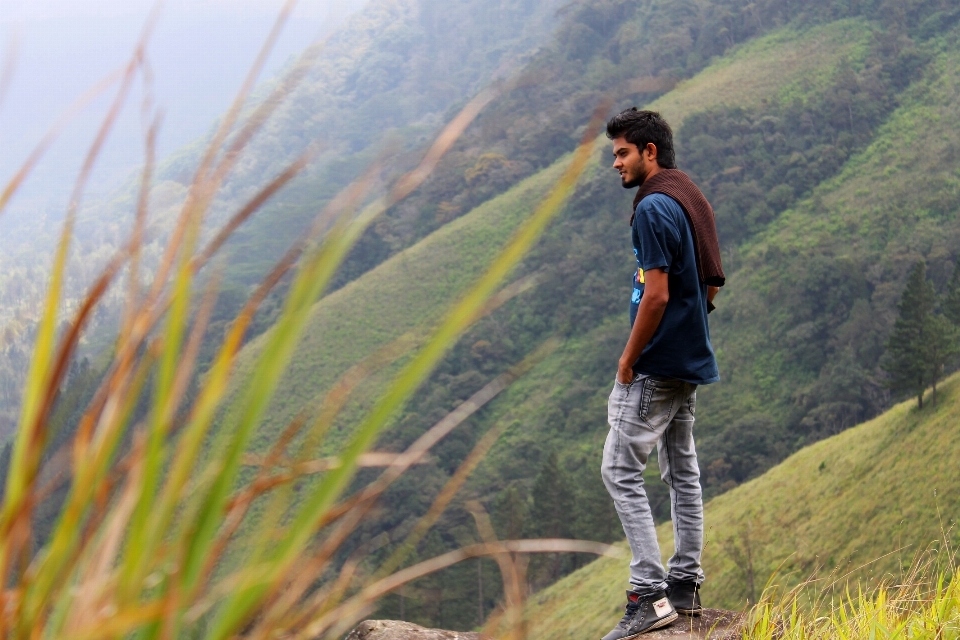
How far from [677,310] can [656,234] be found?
0.26 m

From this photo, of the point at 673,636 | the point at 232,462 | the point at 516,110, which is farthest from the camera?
the point at 516,110

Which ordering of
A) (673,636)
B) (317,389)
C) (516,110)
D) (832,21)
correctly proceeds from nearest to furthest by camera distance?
(673,636), (317,389), (832,21), (516,110)

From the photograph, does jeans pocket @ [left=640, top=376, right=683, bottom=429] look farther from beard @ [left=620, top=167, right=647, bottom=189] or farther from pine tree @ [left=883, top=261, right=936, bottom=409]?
pine tree @ [left=883, top=261, right=936, bottom=409]

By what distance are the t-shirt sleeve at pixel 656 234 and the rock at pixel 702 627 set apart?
40.3 inches

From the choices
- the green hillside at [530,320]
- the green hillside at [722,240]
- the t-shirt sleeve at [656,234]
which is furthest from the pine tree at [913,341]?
the t-shirt sleeve at [656,234]

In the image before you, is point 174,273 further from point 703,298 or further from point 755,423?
point 755,423

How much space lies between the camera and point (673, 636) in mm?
2609

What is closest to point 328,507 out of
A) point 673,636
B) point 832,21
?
point 673,636

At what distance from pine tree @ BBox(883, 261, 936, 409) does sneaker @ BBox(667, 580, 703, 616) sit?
26.5 meters

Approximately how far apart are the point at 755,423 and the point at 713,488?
368 cm

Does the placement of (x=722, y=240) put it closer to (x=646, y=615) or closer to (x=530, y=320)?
(x=530, y=320)

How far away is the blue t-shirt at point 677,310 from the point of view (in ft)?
8.73

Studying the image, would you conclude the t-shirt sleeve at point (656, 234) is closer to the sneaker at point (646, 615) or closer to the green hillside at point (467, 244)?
the sneaker at point (646, 615)

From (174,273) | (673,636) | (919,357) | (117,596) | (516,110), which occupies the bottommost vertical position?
(919,357)
